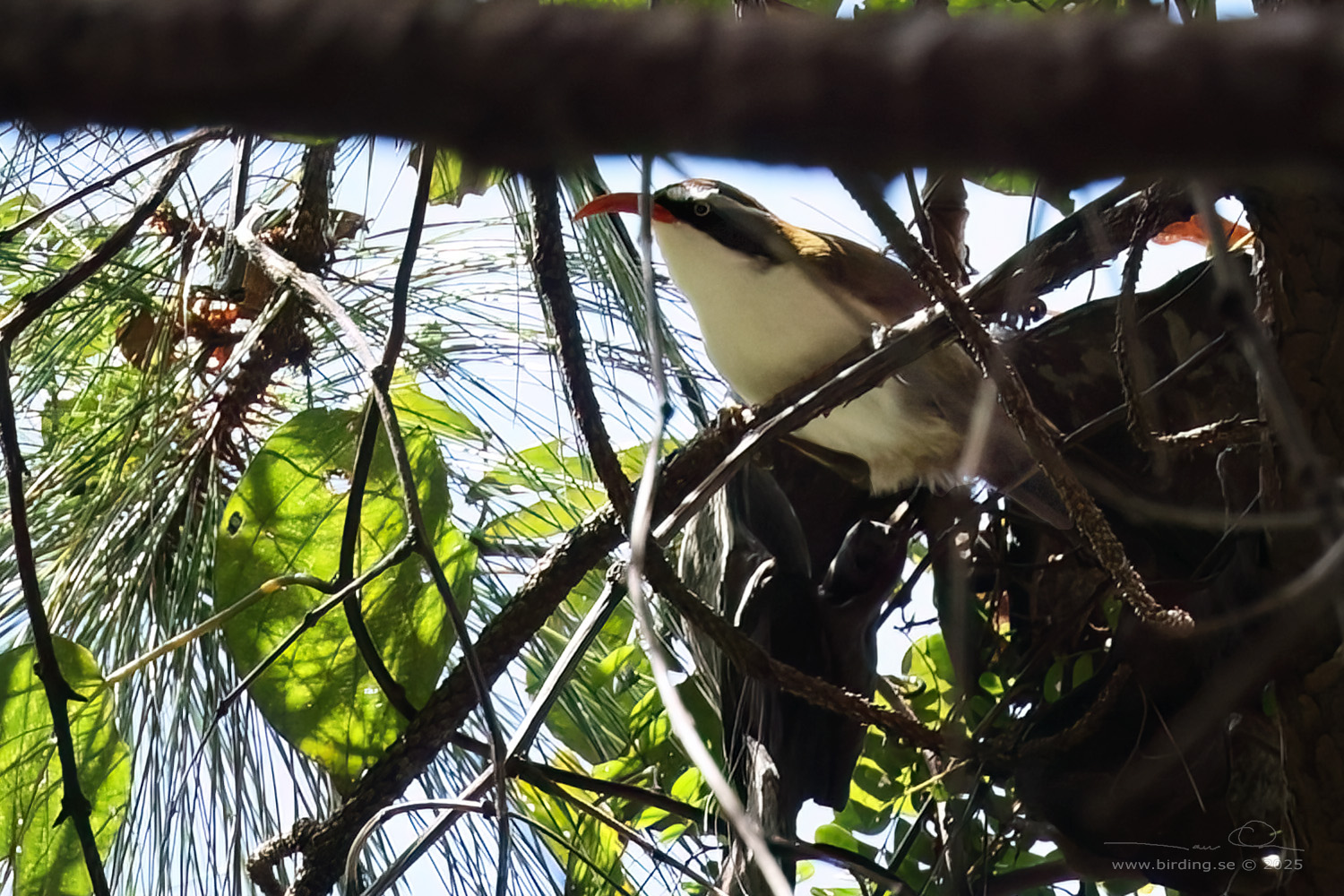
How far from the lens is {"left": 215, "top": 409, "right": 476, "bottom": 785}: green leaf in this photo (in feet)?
3.63

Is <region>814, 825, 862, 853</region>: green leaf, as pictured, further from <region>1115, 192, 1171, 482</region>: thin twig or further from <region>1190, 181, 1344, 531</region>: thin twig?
<region>1190, 181, 1344, 531</region>: thin twig

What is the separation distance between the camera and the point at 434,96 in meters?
0.19

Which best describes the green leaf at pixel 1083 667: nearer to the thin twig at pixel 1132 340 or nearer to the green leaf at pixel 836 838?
the green leaf at pixel 836 838

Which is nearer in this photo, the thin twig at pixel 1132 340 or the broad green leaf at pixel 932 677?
the thin twig at pixel 1132 340

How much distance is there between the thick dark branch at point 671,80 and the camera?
6.6 inches

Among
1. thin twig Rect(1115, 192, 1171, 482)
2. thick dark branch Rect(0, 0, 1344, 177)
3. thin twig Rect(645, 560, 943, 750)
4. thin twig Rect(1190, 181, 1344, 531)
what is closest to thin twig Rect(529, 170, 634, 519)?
thin twig Rect(645, 560, 943, 750)

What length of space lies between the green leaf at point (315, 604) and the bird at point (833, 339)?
59 cm

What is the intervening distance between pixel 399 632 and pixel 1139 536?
79cm

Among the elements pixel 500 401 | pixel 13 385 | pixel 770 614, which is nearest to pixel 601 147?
pixel 770 614

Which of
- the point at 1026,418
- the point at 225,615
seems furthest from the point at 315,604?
the point at 1026,418

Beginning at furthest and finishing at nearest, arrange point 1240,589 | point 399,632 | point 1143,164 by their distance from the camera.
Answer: point 399,632
point 1240,589
point 1143,164

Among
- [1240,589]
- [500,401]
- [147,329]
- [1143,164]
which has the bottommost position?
[1143,164]

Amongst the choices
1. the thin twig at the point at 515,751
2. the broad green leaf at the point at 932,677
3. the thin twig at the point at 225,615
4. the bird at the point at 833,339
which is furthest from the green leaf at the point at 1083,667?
the thin twig at the point at 225,615

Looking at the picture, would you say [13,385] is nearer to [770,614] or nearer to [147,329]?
[147,329]
